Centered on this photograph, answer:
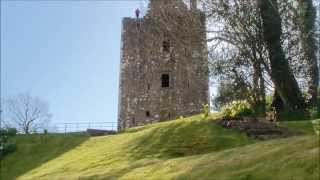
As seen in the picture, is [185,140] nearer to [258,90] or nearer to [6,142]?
[258,90]

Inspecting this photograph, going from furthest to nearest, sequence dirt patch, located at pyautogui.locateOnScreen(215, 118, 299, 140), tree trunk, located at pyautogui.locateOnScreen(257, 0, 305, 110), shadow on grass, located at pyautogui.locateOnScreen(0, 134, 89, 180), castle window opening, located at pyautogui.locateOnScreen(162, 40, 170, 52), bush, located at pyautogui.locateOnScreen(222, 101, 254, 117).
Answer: castle window opening, located at pyautogui.locateOnScreen(162, 40, 170, 52), bush, located at pyautogui.locateOnScreen(222, 101, 254, 117), tree trunk, located at pyautogui.locateOnScreen(257, 0, 305, 110), shadow on grass, located at pyautogui.locateOnScreen(0, 134, 89, 180), dirt patch, located at pyautogui.locateOnScreen(215, 118, 299, 140)

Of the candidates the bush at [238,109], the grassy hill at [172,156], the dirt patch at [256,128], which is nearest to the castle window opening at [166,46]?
the grassy hill at [172,156]

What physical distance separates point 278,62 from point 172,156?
901cm

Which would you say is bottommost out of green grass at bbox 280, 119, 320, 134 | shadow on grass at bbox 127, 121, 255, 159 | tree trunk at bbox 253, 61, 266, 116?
shadow on grass at bbox 127, 121, 255, 159

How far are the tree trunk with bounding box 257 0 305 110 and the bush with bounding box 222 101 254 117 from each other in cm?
163

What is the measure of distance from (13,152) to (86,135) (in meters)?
4.20

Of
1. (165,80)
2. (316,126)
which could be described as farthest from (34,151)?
(165,80)

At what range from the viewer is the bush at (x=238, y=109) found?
30.0 meters

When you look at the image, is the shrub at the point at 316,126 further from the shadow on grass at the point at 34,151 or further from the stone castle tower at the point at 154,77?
the stone castle tower at the point at 154,77

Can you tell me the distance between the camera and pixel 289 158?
15.6 meters

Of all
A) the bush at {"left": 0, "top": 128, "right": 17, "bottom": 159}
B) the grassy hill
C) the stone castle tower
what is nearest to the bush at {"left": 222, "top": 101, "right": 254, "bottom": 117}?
the grassy hill

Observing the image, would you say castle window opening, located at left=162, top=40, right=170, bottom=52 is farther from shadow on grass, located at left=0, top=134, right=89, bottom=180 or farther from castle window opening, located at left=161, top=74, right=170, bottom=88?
shadow on grass, located at left=0, top=134, right=89, bottom=180

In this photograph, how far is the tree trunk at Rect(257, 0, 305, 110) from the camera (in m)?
29.5

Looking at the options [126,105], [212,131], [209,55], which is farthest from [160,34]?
[212,131]
